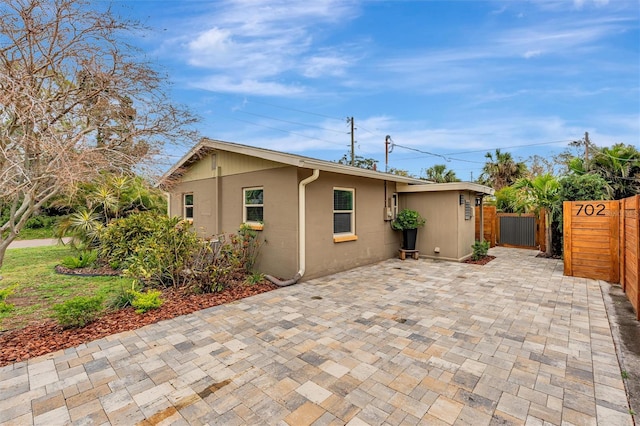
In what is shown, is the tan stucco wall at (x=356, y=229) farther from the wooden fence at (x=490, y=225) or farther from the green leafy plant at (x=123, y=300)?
the wooden fence at (x=490, y=225)

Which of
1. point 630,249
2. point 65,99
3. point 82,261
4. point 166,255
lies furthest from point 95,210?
point 630,249

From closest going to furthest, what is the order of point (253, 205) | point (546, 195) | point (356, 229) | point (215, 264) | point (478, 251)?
1. point (215, 264)
2. point (253, 205)
3. point (356, 229)
4. point (478, 251)
5. point (546, 195)

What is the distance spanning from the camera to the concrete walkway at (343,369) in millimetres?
2146

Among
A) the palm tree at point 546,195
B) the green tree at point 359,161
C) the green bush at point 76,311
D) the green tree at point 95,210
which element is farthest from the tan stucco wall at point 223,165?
the green tree at point 359,161

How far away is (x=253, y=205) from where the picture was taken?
7.03 m

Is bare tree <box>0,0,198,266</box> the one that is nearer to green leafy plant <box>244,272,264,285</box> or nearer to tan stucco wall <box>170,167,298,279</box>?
tan stucco wall <box>170,167,298,279</box>

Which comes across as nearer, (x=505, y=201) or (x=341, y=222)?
(x=341, y=222)

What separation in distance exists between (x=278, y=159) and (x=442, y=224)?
18.2ft

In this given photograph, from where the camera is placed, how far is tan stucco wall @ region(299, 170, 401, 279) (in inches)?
249

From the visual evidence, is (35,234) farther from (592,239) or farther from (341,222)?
(592,239)

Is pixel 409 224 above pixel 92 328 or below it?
above

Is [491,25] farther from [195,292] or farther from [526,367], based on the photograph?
[195,292]

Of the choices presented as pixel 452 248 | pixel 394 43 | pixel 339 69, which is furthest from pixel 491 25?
pixel 452 248

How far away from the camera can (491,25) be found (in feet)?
23.5
